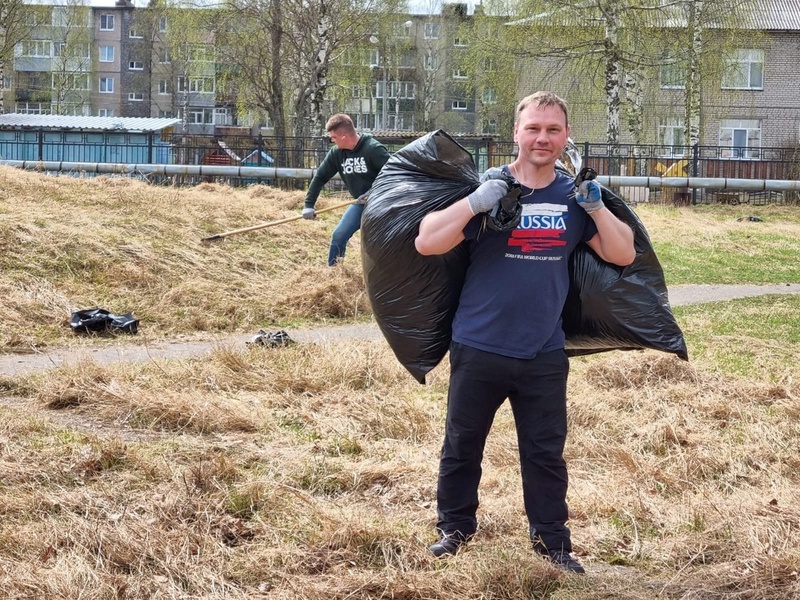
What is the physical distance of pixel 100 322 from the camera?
9461 mm

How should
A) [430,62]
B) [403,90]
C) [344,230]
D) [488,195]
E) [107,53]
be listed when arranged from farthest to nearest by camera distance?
[107,53] < [403,90] < [430,62] < [344,230] < [488,195]

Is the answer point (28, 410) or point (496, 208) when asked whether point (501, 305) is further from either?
point (28, 410)

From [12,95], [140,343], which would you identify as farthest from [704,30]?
[12,95]

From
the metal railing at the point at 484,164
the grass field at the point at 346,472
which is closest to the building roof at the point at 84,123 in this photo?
the metal railing at the point at 484,164

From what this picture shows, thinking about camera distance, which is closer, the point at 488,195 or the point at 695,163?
the point at 488,195

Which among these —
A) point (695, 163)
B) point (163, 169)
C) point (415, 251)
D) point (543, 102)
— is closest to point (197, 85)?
point (695, 163)

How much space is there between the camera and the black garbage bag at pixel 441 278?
12.9 ft

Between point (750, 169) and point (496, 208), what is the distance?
1126 inches

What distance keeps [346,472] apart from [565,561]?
57.8 inches

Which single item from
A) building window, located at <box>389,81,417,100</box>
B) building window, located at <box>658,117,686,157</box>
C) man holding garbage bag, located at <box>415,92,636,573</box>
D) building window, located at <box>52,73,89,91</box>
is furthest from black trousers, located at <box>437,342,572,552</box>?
building window, located at <box>389,81,417,100</box>

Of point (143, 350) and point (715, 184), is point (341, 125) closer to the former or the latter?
point (143, 350)

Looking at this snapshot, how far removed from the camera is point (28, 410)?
608cm

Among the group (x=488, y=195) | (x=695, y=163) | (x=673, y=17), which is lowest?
(x=488, y=195)

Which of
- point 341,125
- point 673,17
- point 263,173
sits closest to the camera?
point 341,125
